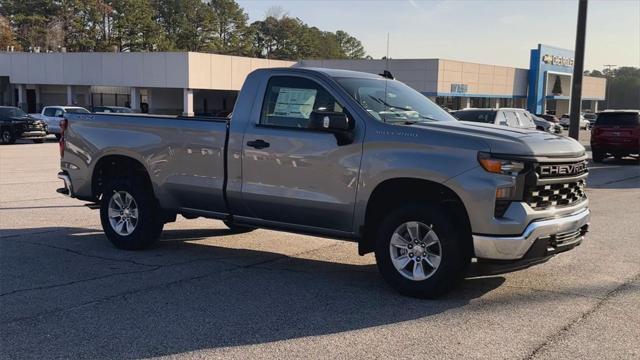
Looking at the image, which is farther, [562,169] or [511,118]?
[511,118]

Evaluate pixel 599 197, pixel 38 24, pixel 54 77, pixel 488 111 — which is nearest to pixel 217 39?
pixel 38 24

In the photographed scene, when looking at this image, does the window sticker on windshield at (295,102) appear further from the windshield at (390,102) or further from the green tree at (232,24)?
the green tree at (232,24)

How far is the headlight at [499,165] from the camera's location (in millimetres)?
5535

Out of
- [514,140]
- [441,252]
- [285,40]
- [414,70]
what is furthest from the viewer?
[285,40]

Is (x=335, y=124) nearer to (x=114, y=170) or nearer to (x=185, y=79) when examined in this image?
(x=114, y=170)

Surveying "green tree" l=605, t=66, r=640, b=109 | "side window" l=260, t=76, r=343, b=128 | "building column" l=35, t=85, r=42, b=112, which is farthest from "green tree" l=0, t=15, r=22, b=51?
"green tree" l=605, t=66, r=640, b=109

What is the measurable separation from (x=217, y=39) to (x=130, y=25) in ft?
61.9

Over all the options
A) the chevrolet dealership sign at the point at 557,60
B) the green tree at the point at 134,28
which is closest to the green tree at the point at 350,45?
the green tree at the point at 134,28

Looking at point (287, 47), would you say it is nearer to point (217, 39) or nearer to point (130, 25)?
point (217, 39)

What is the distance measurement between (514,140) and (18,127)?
89.3 ft

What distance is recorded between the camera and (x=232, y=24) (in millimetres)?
108562

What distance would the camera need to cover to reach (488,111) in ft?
65.8

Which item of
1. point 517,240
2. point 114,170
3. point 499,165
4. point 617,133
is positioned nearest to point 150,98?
point 617,133

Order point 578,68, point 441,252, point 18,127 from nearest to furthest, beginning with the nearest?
1. point 441,252
2. point 578,68
3. point 18,127
